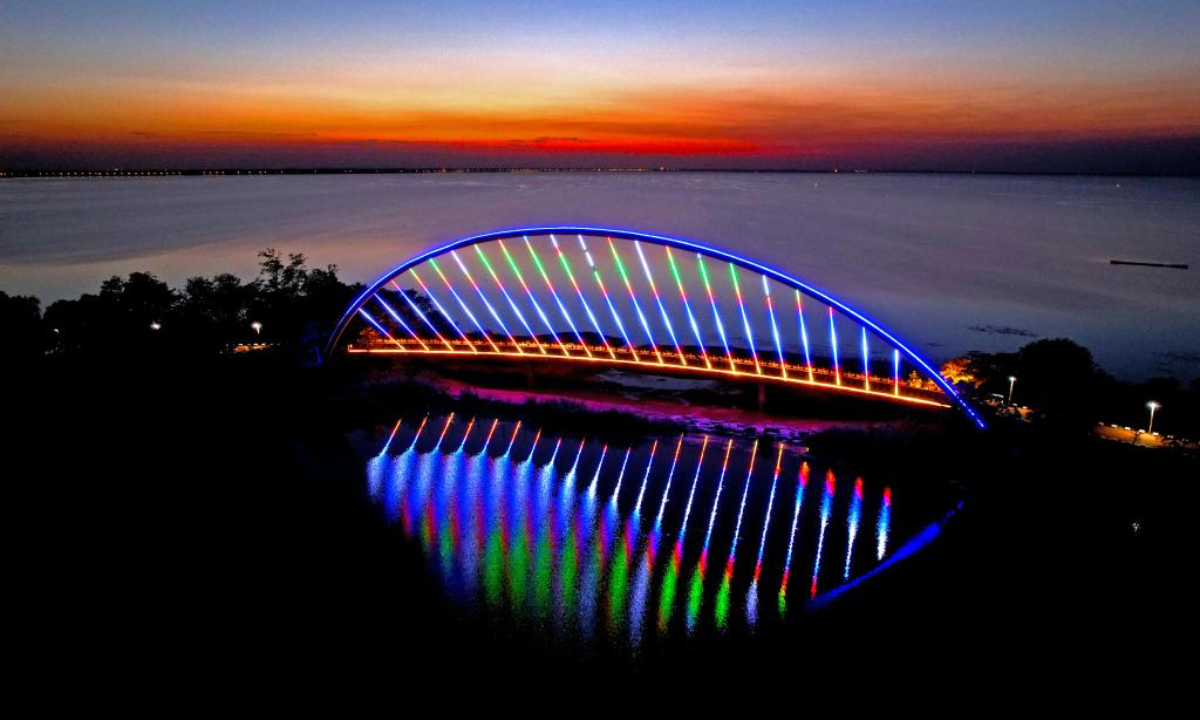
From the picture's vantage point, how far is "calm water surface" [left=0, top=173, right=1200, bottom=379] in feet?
192

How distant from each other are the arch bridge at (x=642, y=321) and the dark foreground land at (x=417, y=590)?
6243 millimetres

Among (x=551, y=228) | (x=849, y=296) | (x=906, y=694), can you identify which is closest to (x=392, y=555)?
(x=906, y=694)

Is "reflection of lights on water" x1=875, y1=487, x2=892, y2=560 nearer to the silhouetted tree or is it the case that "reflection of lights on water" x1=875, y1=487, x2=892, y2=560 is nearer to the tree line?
the tree line

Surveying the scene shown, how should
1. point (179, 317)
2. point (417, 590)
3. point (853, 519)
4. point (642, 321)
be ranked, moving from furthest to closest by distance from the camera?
point (179, 317)
point (642, 321)
point (853, 519)
point (417, 590)

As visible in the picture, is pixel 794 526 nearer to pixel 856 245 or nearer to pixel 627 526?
pixel 627 526

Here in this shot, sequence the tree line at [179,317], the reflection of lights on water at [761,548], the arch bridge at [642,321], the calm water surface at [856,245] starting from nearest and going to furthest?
the reflection of lights on water at [761,548], the arch bridge at [642,321], the tree line at [179,317], the calm water surface at [856,245]

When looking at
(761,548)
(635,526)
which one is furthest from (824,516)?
(635,526)

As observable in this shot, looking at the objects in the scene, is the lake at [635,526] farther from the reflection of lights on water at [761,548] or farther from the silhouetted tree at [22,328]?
the silhouetted tree at [22,328]

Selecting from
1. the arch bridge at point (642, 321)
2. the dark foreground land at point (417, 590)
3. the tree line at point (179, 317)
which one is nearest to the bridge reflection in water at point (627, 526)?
the dark foreground land at point (417, 590)

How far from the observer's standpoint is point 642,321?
114ft

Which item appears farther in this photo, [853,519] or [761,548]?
[853,519]

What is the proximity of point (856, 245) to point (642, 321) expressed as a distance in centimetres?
6944

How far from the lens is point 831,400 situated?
1357 inches

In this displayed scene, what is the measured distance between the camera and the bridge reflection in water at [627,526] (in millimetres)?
17734
